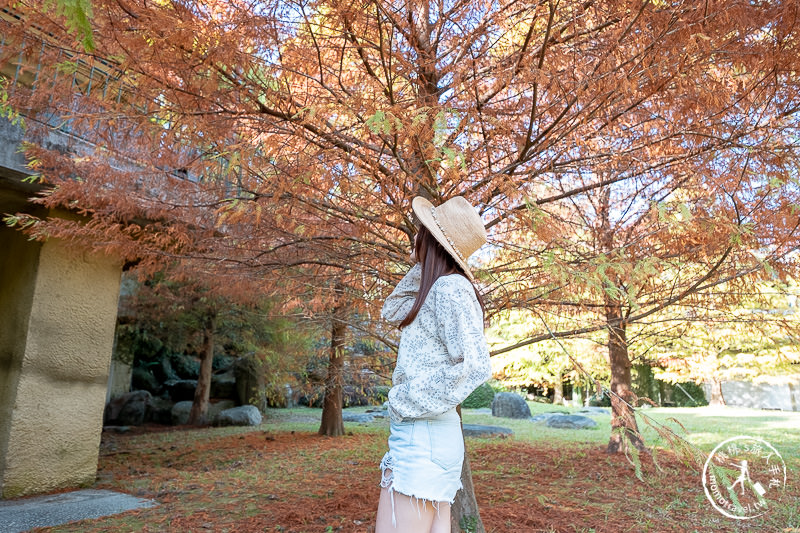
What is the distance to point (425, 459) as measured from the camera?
1666 millimetres

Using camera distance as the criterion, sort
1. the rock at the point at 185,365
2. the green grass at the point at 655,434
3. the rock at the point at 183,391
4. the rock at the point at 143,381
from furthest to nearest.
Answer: the rock at the point at 185,365, the rock at the point at 143,381, the rock at the point at 183,391, the green grass at the point at 655,434

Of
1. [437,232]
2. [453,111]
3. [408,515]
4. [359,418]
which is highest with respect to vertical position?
[453,111]

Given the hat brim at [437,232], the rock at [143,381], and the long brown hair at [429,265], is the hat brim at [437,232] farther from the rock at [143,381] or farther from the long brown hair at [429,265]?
the rock at [143,381]

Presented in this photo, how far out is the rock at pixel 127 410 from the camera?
11875 millimetres

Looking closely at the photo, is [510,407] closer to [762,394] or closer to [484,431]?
[484,431]

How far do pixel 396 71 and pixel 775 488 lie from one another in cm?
571

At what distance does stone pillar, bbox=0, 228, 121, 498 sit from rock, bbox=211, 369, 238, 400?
31.4ft

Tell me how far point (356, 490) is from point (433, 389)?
3854 mm

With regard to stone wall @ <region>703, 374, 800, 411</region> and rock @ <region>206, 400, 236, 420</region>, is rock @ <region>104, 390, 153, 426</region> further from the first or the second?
stone wall @ <region>703, 374, 800, 411</region>

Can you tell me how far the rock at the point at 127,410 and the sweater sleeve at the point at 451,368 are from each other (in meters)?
12.4

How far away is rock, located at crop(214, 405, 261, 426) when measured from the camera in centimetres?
1162

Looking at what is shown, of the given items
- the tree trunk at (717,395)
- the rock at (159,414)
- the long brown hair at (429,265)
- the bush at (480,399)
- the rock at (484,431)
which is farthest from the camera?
the tree trunk at (717,395)

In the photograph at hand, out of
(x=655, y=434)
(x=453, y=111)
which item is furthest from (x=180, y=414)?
(x=453, y=111)

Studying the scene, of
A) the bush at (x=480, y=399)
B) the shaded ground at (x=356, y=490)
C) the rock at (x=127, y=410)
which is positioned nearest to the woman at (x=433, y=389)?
the shaded ground at (x=356, y=490)
